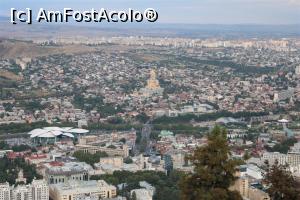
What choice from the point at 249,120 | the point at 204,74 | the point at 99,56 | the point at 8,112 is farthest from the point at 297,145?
the point at 99,56

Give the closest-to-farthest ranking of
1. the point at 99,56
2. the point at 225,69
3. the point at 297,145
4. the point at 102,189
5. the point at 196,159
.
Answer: the point at 196,159 → the point at 102,189 → the point at 297,145 → the point at 225,69 → the point at 99,56

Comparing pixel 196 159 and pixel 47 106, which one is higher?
pixel 196 159

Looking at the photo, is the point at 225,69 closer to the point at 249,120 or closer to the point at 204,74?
the point at 204,74

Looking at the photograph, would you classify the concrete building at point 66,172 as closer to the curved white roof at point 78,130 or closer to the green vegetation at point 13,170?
the green vegetation at point 13,170

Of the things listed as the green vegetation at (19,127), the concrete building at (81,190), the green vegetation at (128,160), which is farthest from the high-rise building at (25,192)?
the green vegetation at (19,127)

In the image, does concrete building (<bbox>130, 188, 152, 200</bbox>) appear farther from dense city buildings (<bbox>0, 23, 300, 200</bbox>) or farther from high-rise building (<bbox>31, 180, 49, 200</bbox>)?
high-rise building (<bbox>31, 180, 49, 200</bbox>)

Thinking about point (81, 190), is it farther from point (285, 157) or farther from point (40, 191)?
point (285, 157)
